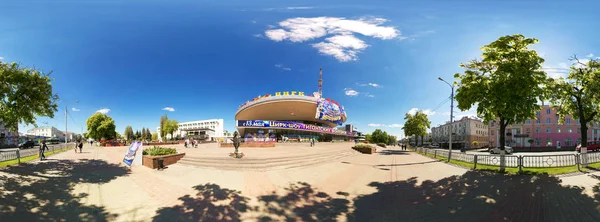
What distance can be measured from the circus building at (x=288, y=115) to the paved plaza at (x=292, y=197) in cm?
4252

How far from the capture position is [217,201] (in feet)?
25.4

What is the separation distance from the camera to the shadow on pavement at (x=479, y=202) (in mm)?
6406

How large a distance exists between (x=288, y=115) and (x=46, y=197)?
194 feet

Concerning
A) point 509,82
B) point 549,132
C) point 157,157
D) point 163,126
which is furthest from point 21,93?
point 163,126

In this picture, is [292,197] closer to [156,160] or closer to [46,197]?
[46,197]

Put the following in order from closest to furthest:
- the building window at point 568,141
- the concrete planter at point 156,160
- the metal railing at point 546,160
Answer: the metal railing at point 546,160 → the concrete planter at point 156,160 → the building window at point 568,141

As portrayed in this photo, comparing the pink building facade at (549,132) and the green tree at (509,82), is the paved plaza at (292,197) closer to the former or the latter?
the green tree at (509,82)

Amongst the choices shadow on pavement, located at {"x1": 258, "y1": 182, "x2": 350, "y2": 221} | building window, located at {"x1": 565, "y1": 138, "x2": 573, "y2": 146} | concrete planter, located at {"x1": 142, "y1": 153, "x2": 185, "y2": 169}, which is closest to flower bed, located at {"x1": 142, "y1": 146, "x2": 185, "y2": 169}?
concrete planter, located at {"x1": 142, "y1": 153, "x2": 185, "y2": 169}

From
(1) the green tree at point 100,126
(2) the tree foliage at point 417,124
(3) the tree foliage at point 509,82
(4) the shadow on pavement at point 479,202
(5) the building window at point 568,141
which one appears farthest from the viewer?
(1) the green tree at point 100,126

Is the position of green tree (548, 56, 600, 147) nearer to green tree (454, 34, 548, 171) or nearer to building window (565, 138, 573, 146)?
green tree (454, 34, 548, 171)

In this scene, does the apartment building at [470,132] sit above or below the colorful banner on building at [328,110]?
below

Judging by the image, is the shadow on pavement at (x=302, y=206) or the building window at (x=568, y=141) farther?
the building window at (x=568, y=141)

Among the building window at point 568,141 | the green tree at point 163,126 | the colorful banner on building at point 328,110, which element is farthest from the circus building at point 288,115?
the building window at point 568,141

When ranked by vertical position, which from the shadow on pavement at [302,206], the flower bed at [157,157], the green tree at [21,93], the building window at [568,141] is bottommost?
the building window at [568,141]
